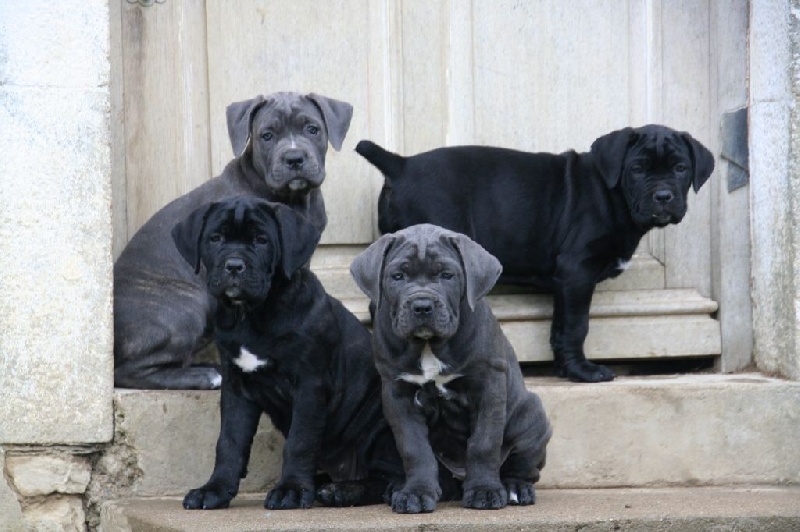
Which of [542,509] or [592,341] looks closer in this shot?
[542,509]

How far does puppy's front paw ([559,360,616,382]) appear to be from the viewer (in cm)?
646

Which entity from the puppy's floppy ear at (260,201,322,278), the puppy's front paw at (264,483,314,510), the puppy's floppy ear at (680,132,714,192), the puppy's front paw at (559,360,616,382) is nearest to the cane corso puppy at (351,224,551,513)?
the puppy's floppy ear at (260,201,322,278)

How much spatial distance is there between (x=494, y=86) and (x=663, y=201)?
1.07 metres

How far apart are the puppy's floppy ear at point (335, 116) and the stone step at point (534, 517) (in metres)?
1.71

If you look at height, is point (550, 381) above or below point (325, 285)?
below

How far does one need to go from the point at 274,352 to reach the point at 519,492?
107 cm

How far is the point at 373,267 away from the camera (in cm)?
525

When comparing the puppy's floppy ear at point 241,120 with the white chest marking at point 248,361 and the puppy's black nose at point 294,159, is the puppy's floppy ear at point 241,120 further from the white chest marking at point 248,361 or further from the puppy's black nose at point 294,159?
the white chest marking at point 248,361

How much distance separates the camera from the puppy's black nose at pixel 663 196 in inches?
255

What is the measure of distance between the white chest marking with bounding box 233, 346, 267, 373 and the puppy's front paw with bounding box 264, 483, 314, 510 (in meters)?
0.46

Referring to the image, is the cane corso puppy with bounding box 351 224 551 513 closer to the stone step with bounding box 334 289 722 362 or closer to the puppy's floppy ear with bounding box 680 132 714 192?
the stone step with bounding box 334 289 722 362

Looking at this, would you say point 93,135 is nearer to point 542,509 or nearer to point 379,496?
point 379,496

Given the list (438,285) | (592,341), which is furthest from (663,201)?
(438,285)

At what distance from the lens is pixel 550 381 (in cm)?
658
